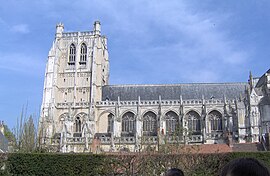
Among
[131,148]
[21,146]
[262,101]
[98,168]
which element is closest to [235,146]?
[262,101]

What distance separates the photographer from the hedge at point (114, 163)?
17359 mm

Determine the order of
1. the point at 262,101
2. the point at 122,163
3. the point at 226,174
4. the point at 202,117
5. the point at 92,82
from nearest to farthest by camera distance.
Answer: the point at 226,174, the point at 122,163, the point at 262,101, the point at 202,117, the point at 92,82

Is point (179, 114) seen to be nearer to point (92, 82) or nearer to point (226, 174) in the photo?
point (92, 82)

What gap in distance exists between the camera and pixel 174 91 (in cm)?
4956

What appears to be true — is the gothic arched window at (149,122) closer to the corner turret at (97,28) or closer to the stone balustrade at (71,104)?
the stone balustrade at (71,104)

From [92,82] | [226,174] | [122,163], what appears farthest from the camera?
[92,82]

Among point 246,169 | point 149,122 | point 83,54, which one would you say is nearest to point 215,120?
point 149,122

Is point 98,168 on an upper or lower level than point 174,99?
lower

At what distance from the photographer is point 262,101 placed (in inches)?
1494

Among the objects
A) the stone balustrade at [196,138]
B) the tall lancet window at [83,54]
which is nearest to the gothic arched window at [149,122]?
the stone balustrade at [196,138]

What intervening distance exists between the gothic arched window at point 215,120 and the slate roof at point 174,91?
3.15 meters

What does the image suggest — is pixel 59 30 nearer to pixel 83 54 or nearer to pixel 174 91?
pixel 83 54

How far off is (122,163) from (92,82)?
3088 centimetres

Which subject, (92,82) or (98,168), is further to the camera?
(92,82)
